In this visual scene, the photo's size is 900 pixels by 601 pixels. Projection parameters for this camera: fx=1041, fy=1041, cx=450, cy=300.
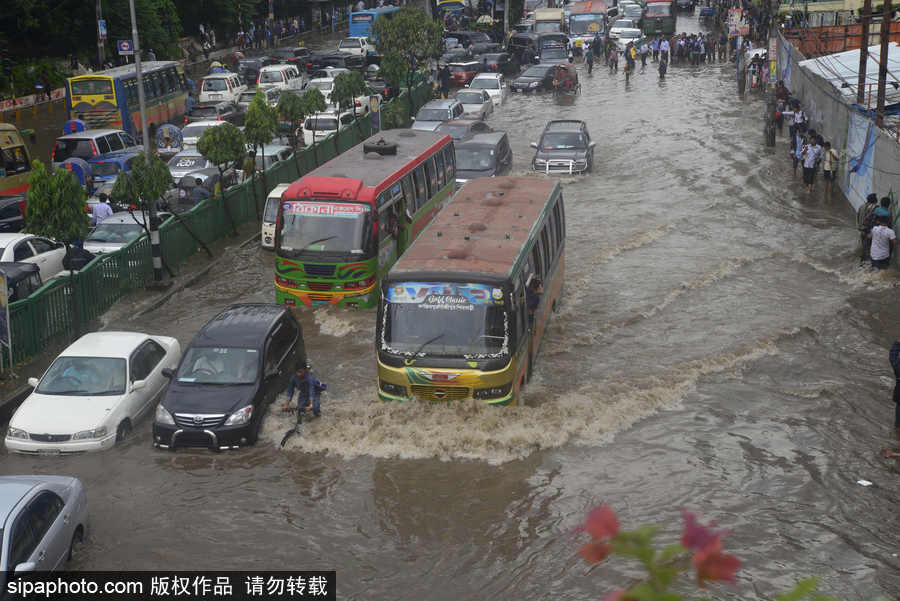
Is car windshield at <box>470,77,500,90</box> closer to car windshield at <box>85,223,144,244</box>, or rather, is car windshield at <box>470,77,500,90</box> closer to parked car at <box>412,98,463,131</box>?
parked car at <box>412,98,463,131</box>

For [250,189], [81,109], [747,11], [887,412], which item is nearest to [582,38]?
[747,11]

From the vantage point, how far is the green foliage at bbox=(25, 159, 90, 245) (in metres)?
17.1

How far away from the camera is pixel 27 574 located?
31.1 ft

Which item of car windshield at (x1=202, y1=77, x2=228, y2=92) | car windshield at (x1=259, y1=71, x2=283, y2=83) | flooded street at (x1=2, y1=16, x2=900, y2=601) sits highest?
car windshield at (x1=259, y1=71, x2=283, y2=83)

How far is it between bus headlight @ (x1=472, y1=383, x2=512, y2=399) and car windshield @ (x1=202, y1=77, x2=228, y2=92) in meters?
33.1

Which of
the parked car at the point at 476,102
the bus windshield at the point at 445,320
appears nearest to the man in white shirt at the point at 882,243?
the bus windshield at the point at 445,320

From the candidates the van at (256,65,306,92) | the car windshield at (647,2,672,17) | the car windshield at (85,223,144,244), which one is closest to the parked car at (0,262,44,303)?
the car windshield at (85,223,144,244)

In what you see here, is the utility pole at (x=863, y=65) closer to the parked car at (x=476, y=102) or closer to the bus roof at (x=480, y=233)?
the bus roof at (x=480, y=233)

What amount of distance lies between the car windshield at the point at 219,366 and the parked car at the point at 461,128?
18.8m

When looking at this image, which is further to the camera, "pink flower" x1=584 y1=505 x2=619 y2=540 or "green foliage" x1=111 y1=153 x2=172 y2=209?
"green foliage" x1=111 y1=153 x2=172 y2=209

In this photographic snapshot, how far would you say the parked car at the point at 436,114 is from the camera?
35625 millimetres

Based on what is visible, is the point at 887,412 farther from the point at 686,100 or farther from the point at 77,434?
the point at 686,100

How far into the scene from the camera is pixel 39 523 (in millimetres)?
9969

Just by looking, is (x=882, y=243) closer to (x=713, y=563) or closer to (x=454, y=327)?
(x=454, y=327)
